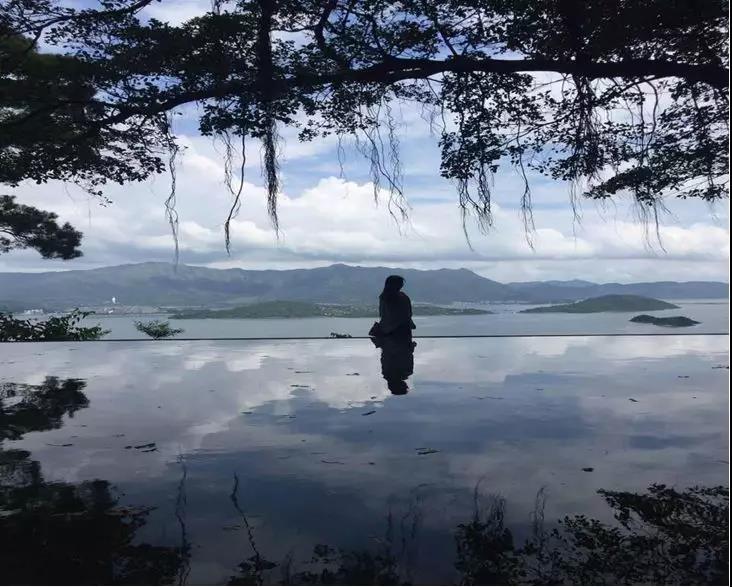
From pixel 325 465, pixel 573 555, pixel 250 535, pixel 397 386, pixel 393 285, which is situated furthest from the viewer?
pixel 393 285

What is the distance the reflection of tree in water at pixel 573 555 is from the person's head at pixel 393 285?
6084mm

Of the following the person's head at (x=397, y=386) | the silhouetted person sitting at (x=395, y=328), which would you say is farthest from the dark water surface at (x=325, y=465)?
the silhouetted person sitting at (x=395, y=328)

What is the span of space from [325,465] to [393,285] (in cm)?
538

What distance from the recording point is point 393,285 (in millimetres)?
9109

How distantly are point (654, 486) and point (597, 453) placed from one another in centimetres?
Result: 70

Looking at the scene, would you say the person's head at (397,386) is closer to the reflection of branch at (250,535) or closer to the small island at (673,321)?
the reflection of branch at (250,535)

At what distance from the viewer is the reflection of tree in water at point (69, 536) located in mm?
2467

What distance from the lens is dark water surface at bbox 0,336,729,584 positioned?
263 centimetres

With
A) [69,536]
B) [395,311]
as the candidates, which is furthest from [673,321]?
[69,536]

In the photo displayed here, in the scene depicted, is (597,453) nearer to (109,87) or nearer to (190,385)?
(190,385)

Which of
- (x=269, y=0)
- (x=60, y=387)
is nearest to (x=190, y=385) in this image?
(x=60, y=387)

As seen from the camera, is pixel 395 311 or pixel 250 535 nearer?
pixel 250 535

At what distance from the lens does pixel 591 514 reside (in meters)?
3.04

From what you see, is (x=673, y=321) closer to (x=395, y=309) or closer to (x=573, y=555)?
(x=395, y=309)
